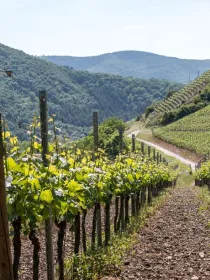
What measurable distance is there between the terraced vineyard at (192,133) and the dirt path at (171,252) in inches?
2013

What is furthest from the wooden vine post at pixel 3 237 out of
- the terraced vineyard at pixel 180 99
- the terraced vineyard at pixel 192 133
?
the terraced vineyard at pixel 180 99

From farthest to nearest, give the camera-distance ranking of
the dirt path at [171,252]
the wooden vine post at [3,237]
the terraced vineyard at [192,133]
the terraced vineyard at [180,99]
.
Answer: the terraced vineyard at [180,99] → the terraced vineyard at [192,133] → the dirt path at [171,252] → the wooden vine post at [3,237]

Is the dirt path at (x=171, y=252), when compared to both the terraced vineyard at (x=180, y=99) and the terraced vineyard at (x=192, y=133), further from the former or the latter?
the terraced vineyard at (x=180, y=99)

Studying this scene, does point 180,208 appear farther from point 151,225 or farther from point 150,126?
point 150,126

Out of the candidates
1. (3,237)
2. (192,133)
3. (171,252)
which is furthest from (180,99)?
(3,237)

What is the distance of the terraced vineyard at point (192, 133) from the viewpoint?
235ft

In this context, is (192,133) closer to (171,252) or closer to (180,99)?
(180,99)

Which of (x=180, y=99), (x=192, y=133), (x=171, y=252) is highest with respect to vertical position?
(x=180, y=99)

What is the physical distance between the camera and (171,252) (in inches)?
424

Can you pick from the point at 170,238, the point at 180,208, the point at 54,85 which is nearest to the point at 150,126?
the point at 54,85

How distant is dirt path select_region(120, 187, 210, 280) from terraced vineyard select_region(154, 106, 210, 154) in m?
51.1

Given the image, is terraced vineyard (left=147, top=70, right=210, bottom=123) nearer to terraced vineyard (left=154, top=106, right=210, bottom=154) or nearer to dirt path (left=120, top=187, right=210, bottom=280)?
terraced vineyard (left=154, top=106, right=210, bottom=154)

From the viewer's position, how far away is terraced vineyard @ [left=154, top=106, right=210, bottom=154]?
71625mm

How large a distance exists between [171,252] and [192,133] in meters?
73.9
